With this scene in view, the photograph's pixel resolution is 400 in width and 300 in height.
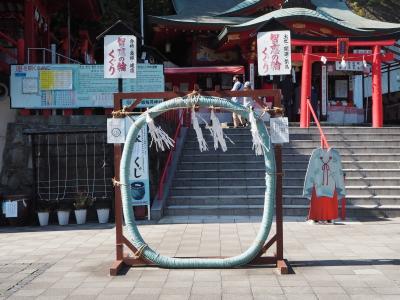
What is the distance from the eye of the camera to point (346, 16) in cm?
2358

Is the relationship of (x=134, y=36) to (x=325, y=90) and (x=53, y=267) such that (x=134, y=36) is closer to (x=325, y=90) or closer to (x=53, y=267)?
(x=53, y=267)

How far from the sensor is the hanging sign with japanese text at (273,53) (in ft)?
24.1

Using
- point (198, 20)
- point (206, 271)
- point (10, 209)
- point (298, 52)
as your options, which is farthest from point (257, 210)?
point (198, 20)

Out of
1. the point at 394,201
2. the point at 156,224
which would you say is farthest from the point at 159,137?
the point at 394,201

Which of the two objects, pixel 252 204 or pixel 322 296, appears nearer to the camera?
pixel 322 296

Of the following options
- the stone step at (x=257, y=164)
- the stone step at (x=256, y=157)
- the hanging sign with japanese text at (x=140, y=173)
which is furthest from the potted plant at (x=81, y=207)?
the stone step at (x=256, y=157)

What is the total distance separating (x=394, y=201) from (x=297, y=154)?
315 centimetres

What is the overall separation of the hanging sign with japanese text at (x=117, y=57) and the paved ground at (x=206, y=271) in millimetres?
2951

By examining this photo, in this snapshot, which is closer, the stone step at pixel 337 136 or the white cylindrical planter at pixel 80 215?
the white cylindrical planter at pixel 80 215

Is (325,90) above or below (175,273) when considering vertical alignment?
above

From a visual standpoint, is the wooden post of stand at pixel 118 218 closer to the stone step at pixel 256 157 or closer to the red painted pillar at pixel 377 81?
the stone step at pixel 256 157

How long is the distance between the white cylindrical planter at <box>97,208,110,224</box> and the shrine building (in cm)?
778

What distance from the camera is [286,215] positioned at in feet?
38.2

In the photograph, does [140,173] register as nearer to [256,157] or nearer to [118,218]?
[256,157]
